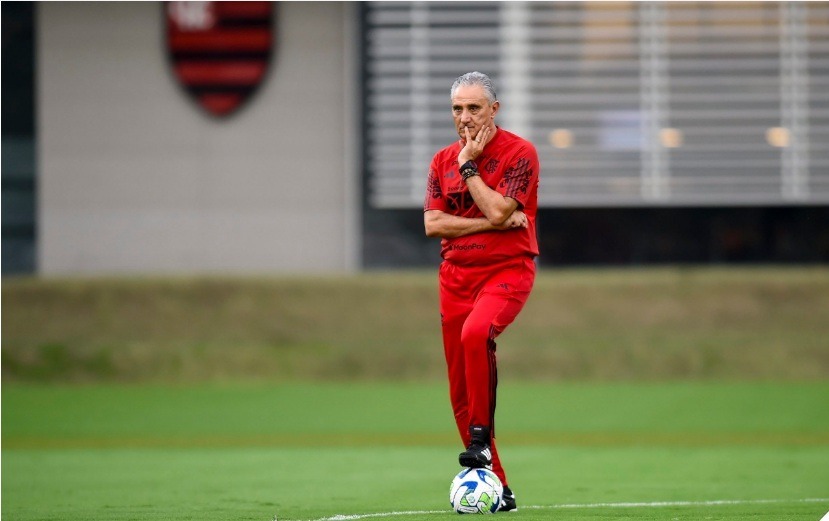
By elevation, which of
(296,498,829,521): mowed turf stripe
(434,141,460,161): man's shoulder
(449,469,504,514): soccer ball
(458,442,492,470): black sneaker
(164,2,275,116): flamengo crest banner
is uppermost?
(164,2,275,116): flamengo crest banner

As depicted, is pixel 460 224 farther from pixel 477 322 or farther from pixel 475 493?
pixel 475 493

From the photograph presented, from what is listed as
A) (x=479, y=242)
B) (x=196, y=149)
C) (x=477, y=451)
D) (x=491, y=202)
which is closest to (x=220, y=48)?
(x=196, y=149)

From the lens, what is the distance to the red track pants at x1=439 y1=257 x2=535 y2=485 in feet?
18.3

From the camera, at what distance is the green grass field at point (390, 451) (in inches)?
252

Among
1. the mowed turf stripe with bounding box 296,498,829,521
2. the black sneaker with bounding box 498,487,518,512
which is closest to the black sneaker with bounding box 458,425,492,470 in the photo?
the black sneaker with bounding box 498,487,518,512

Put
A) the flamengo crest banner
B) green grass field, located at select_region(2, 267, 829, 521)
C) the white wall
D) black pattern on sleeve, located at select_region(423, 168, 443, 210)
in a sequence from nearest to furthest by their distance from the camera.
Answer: black pattern on sleeve, located at select_region(423, 168, 443, 210)
green grass field, located at select_region(2, 267, 829, 521)
the flamengo crest banner
the white wall

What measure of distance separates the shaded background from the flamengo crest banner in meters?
0.13

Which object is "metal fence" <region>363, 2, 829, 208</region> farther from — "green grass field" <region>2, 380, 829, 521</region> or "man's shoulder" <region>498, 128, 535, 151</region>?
"man's shoulder" <region>498, 128, 535, 151</region>

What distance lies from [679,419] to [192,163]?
21.2ft

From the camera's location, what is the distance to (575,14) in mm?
15062

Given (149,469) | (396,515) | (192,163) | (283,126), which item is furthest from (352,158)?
(396,515)

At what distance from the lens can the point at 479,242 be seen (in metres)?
5.72

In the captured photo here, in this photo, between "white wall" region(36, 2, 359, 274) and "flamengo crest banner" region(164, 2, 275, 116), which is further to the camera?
"white wall" region(36, 2, 359, 274)

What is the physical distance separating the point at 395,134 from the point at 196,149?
2.35 meters
